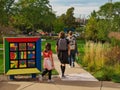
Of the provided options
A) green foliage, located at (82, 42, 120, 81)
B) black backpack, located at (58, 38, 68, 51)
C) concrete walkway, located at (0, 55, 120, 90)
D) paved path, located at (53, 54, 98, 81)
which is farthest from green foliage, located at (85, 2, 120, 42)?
concrete walkway, located at (0, 55, 120, 90)

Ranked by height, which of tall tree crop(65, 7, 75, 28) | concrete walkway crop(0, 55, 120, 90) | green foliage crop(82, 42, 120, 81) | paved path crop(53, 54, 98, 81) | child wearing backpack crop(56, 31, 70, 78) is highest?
tall tree crop(65, 7, 75, 28)

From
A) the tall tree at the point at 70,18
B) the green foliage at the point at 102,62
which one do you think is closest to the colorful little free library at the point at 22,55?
the green foliage at the point at 102,62

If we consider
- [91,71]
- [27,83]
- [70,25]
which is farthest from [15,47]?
[70,25]

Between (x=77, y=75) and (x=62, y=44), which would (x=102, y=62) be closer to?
(x=77, y=75)

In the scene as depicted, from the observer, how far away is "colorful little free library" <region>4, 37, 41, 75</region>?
1185 centimetres

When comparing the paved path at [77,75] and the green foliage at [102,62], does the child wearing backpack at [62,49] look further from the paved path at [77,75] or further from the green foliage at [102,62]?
the green foliage at [102,62]

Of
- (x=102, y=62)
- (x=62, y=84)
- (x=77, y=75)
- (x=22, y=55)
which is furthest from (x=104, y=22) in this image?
(x=62, y=84)

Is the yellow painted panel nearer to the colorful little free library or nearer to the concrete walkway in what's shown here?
the colorful little free library

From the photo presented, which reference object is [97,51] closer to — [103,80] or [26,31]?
[103,80]

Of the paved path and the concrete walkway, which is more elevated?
the paved path

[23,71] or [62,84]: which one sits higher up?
[23,71]

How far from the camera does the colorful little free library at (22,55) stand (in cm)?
1185

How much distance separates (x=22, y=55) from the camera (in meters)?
12.1

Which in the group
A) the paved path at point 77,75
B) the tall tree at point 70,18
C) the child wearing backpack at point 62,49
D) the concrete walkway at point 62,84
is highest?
the tall tree at point 70,18
